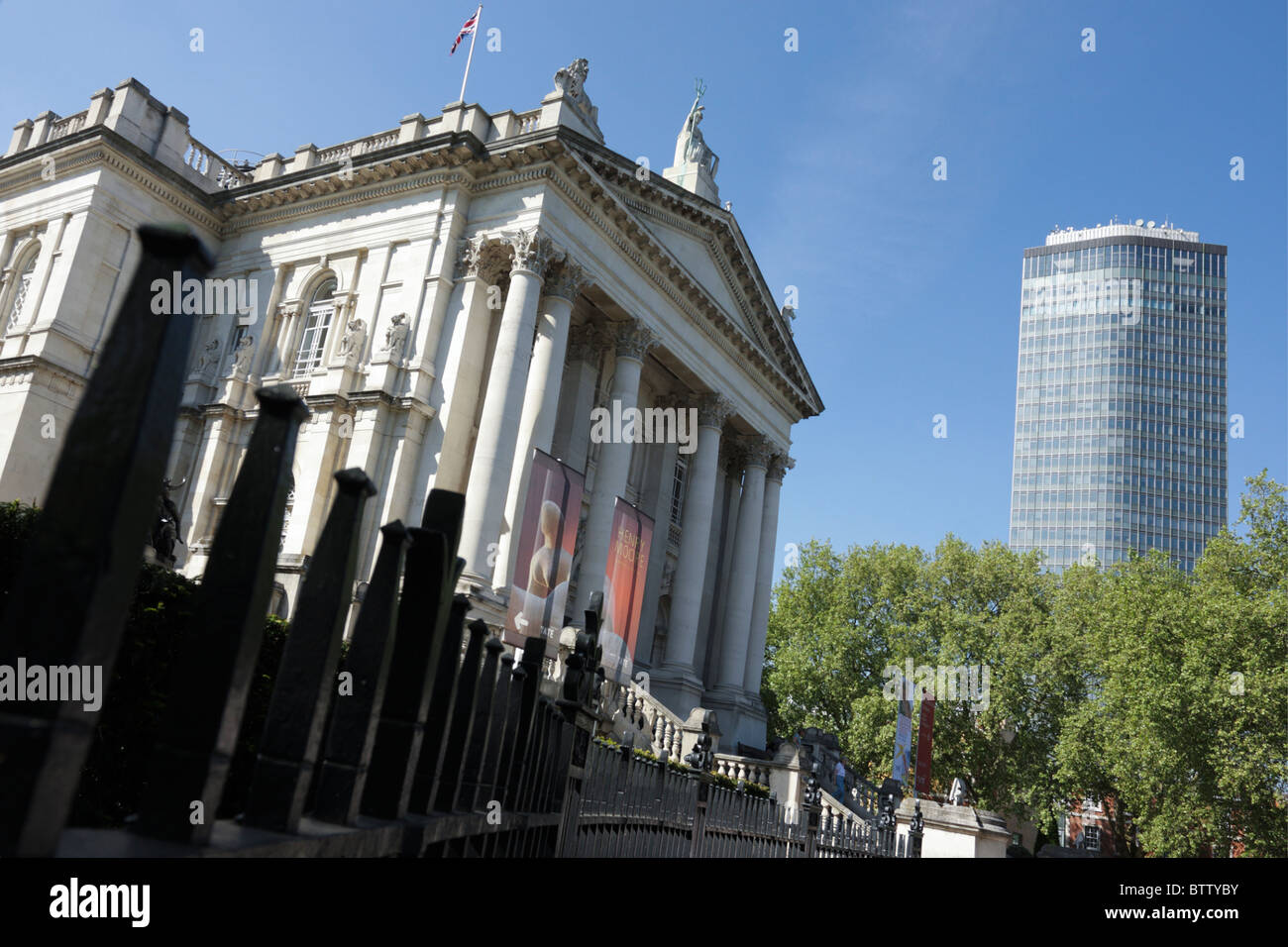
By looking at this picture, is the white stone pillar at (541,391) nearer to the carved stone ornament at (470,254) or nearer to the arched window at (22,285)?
the carved stone ornament at (470,254)

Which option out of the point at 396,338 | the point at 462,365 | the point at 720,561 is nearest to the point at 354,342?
the point at 396,338

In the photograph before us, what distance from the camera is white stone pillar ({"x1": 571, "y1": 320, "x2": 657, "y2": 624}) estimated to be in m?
28.4

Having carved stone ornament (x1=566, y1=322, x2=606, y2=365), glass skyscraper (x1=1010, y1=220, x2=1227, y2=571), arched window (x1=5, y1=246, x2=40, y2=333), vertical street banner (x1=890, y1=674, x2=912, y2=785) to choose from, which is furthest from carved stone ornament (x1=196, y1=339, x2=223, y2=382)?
glass skyscraper (x1=1010, y1=220, x2=1227, y2=571)

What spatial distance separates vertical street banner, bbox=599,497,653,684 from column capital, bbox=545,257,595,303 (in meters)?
6.32

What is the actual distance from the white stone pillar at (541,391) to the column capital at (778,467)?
46.3 ft

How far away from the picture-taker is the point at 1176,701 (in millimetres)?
29766

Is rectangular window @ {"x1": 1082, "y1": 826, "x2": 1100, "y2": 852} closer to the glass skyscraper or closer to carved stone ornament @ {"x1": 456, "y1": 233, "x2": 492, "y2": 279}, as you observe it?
carved stone ornament @ {"x1": 456, "y1": 233, "x2": 492, "y2": 279}

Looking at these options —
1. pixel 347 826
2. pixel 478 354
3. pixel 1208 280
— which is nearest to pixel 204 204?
pixel 478 354

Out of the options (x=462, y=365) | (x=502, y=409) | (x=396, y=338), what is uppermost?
(x=396, y=338)

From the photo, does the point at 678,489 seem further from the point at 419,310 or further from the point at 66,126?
the point at 66,126

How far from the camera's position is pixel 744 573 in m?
37.1

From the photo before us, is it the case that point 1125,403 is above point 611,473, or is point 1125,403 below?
above

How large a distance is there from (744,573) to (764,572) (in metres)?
1.82
